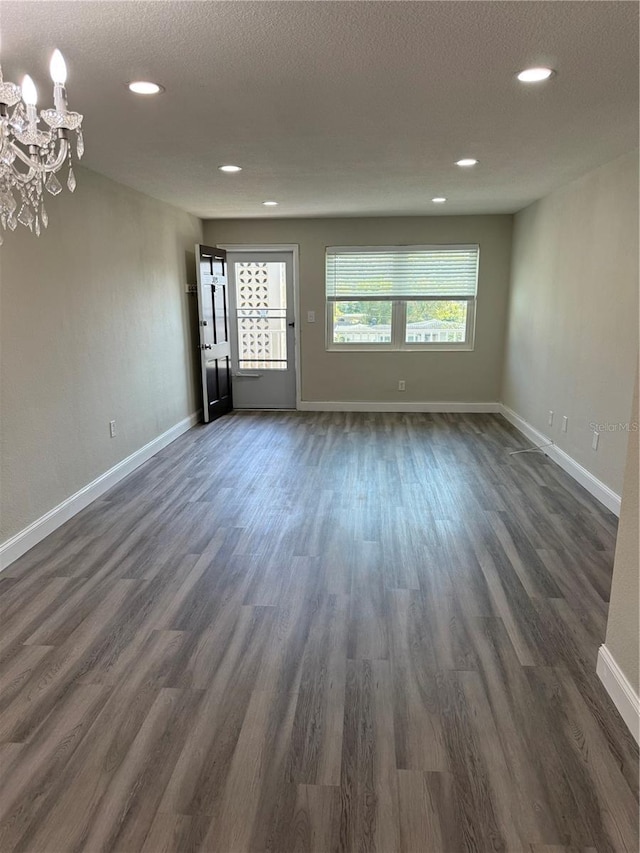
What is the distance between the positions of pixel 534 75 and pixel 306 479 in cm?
302

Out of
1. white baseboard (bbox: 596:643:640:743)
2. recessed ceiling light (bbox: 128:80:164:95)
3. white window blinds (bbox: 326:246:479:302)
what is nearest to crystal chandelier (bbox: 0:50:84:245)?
recessed ceiling light (bbox: 128:80:164:95)

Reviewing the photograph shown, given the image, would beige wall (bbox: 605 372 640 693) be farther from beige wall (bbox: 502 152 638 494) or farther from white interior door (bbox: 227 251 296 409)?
white interior door (bbox: 227 251 296 409)

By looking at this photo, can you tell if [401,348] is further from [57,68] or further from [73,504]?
[57,68]

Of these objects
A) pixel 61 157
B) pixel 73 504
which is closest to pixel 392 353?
pixel 73 504

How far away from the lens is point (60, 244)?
3.44m

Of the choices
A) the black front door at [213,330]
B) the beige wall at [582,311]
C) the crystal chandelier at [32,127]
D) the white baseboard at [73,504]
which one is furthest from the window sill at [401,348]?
the crystal chandelier at [32,127]

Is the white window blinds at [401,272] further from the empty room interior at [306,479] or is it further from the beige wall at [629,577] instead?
the beige wall at [629,577]

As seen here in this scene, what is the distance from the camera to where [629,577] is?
183 centimetres

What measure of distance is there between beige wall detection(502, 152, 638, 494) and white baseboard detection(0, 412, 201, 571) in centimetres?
372

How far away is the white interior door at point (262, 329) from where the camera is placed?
6.67 metres

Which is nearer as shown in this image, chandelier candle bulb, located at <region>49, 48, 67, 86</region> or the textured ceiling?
chandelier candle bulb, located at <region>49, 48, 67, 86</region>

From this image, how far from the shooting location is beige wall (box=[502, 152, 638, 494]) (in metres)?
3.51

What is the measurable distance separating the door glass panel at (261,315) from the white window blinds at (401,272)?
0.68 meters

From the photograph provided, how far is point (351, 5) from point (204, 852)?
8.16ft
